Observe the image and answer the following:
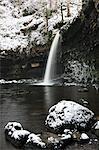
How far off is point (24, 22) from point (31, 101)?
25579 millimetres

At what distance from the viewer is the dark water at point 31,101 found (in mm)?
19672

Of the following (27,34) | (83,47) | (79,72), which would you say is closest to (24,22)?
(27,34)

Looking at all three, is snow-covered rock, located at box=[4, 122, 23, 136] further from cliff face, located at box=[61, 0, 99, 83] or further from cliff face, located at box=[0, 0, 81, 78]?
cliff face, located at box=[0, 0, 81, 78]

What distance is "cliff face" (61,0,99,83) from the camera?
119 ft

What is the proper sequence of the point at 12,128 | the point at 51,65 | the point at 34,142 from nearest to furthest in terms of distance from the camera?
the point at 34,142
the point at 12,128
the point at 51,65

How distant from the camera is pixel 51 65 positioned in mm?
39938

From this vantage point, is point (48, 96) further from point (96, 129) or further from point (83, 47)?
point (96, 129)

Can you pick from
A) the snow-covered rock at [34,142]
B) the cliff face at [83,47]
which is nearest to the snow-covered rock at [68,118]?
the snow-covered rock at [34,142]

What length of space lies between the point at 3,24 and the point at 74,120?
125ft

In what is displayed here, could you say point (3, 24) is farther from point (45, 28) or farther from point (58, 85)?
point (58, 85)

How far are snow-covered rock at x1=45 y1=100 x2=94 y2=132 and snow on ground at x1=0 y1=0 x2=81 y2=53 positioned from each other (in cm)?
2555

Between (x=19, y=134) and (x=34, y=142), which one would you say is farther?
(x=19, y=134)

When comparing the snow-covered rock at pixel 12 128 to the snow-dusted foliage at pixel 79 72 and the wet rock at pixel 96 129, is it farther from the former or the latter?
the snow-dusted foliage at pixel 79 72

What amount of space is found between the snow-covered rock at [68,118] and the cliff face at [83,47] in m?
17.6
